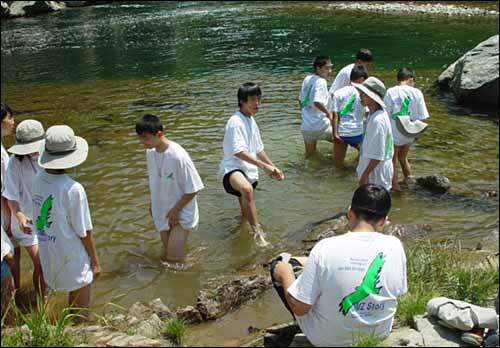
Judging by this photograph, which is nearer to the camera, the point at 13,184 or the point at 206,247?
the point at 13,184

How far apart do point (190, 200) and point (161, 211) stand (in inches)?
15.7

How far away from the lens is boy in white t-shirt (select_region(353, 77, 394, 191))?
7.07m

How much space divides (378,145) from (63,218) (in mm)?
3919

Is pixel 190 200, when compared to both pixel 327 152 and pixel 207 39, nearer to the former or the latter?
pixel 327 152

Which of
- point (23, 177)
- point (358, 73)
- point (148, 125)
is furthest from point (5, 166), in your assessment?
point (358, 73)

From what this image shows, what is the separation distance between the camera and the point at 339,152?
1015cm

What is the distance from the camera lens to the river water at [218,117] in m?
7.45

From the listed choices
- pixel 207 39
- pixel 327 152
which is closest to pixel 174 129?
pixel 327 152

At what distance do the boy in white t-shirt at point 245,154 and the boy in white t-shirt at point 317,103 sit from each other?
8.70 ft

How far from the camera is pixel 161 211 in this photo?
263 inches

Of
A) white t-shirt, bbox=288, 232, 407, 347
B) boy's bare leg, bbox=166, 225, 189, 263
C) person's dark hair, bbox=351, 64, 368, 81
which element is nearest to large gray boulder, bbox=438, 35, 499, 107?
person's dark hair, bbox=351, 64, 368, 81

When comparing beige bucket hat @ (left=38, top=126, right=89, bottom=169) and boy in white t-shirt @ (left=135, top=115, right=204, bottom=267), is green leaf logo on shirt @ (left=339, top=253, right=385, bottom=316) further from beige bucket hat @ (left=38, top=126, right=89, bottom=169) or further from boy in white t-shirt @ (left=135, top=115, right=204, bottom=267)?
boy in white t-shirt @ (left=135, top=115, right=204, bottom=267)

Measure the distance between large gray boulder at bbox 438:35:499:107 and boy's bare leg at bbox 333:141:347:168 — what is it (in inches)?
218

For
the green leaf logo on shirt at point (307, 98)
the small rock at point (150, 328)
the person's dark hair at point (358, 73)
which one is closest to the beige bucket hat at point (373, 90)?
the person's dark hair at point (358, 73)
